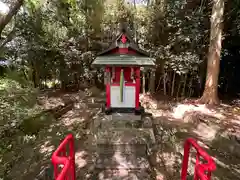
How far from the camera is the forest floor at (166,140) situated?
4020 mm

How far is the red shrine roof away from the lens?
4695 millimetres

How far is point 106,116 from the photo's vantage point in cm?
515

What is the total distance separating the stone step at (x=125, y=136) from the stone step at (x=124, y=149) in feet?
0.31

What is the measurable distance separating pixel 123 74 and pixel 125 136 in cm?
187

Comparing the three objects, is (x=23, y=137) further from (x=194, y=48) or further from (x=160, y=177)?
(x=194, y=48)

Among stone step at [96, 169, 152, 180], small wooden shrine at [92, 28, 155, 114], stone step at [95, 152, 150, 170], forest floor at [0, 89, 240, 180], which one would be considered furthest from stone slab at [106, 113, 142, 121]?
stone step at [96, 169, 152, 180]

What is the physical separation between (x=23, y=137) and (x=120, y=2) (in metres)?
8.80

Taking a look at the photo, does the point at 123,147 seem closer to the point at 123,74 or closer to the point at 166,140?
the point at 166,140

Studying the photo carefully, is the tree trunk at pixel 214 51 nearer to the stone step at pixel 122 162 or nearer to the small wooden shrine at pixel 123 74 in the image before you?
the small wooden shrine at pixel 123 74

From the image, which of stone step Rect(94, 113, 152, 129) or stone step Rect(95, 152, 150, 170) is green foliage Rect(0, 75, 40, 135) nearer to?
stone step Rect(94, 113, 152, 129)

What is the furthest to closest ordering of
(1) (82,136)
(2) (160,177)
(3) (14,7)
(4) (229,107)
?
1. (4) (229,107)
2. (1) (82,136)
3. (3) (14,7)
4. (2) (160,177)

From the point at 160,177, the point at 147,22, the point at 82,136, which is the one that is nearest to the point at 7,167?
the point at 82,136

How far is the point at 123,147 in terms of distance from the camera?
4293mm

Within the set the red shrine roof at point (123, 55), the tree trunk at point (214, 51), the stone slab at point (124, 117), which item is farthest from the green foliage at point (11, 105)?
the tree trunk at point (214, 51)
